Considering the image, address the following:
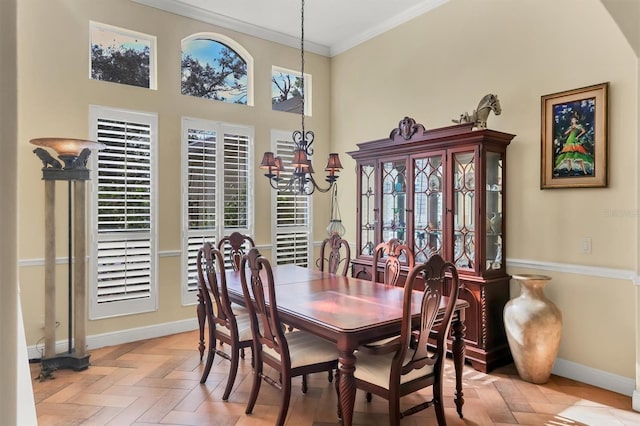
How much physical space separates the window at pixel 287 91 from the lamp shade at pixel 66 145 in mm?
2337

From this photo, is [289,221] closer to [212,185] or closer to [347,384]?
[212,185]

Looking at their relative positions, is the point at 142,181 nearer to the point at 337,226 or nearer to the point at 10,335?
the point at 337,226

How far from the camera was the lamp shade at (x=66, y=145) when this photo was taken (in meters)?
3.23

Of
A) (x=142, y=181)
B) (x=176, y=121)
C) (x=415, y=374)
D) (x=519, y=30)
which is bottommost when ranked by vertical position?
(x=415, y=374)

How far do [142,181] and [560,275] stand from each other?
13.1 feet

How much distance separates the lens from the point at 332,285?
317 centimetres

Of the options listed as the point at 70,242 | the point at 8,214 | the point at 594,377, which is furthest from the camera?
the point at 70,242

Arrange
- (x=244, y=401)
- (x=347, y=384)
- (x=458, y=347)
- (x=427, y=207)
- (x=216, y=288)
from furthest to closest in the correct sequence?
(x=427, y=207)
(x=216, y=288)
(x=244, y=401)
(x=458, y=347)
(x=347, y=384)

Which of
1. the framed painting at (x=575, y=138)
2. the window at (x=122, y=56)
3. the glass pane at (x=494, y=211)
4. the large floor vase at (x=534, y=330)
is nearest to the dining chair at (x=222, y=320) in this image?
the large floor vase at (x=534, y=330)

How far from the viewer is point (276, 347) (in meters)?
2.40

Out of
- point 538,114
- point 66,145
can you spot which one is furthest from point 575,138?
point 66,145

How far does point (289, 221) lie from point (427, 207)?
6.61 ft

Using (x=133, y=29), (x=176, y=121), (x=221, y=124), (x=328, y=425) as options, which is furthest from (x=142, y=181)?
(x=328, y=425)

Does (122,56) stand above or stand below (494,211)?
above
